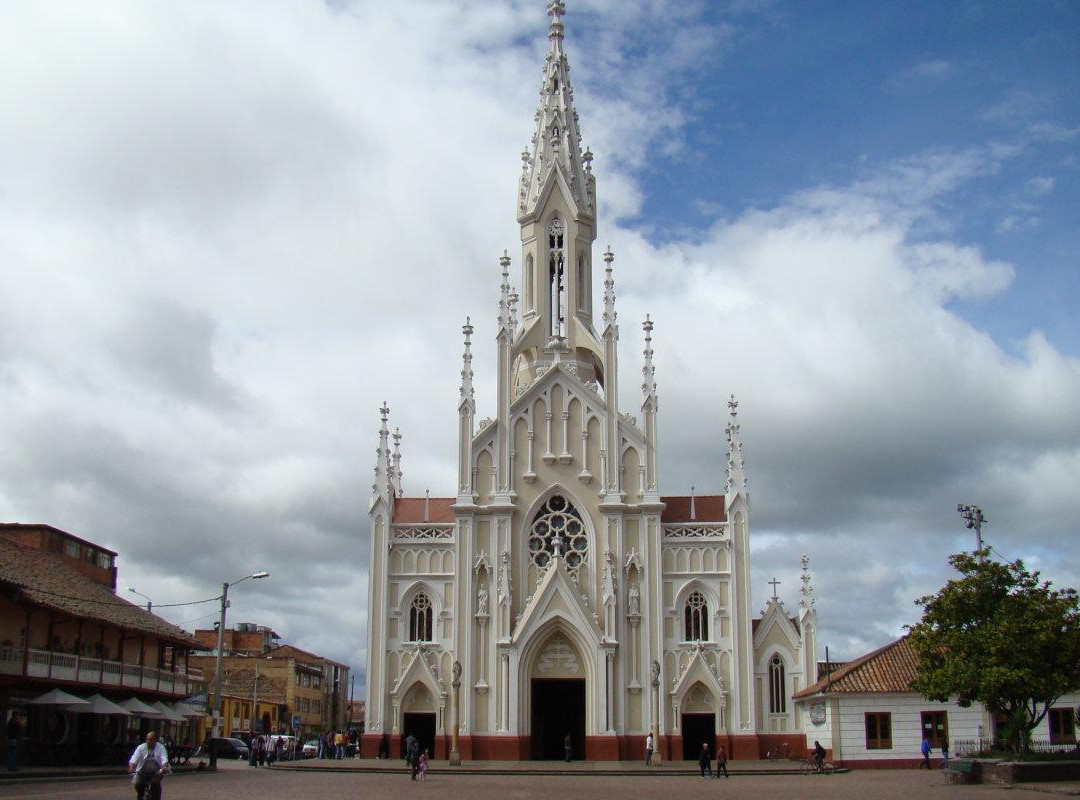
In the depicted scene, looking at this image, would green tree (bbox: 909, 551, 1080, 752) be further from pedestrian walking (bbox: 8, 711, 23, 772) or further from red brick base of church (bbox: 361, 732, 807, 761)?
pedestrian walking (bbox: 8, 711, 23, 772)

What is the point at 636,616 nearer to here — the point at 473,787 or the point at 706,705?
the point at 706,705

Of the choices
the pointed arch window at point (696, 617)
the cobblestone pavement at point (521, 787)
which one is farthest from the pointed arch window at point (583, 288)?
the cobblestone pavement at point (521, 787)

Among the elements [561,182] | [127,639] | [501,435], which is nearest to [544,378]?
[501,435]

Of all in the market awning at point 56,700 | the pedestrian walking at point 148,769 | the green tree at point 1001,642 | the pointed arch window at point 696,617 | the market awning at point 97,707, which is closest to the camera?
the pedestrian walking at point 148,769

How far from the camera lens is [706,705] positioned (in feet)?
179

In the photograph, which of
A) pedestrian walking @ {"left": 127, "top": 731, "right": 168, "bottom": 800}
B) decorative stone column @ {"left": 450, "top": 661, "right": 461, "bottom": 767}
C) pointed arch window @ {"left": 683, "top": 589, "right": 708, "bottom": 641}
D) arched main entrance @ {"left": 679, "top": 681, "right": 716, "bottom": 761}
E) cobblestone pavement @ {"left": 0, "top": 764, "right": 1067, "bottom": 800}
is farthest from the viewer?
pointed arch window @ {"left": 683, "top": 589, "right": 708, "bottom": 641}

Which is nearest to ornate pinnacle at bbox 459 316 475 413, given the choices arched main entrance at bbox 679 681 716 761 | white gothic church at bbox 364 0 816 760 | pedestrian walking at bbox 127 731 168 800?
white gothic church at bbox 364 0 816 760

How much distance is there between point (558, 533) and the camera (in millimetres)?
56438

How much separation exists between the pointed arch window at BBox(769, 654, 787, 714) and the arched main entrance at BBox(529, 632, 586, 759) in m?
8.77

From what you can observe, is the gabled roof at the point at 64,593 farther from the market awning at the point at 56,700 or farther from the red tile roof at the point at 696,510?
the red tile roof at the point at 696,510

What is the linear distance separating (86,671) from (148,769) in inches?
1068

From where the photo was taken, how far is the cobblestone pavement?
3153 centimetres

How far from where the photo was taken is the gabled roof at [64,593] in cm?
4403

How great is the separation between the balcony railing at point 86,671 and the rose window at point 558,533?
18392mm
